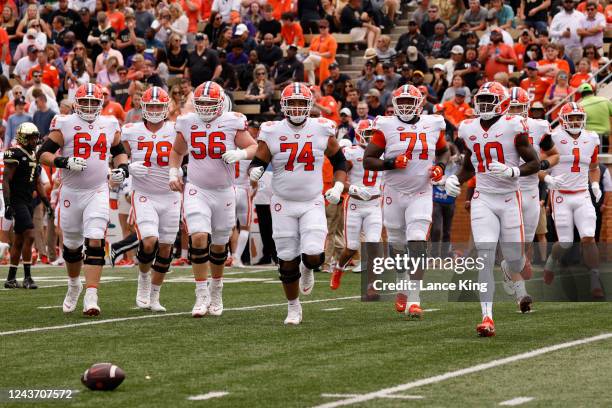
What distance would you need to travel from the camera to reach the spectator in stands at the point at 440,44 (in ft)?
70.3

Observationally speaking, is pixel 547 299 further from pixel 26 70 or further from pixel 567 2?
pixel 26 70

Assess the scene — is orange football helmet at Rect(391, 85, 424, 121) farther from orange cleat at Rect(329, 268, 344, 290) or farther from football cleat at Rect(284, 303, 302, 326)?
orange cleat at Rect(329, 268, 344, 290)

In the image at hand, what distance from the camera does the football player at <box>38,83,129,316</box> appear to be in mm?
11586

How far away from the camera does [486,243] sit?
33.5ft

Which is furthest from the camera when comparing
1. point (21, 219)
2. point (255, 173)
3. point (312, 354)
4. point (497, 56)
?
point (497, 56)

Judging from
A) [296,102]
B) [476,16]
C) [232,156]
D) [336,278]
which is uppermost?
[476,16]

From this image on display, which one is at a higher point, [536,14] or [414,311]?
[536,14]

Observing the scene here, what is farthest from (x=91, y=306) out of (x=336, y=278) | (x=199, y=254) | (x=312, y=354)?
(x=336, y=278)

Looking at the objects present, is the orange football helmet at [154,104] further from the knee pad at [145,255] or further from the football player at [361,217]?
the football player at [361,217]

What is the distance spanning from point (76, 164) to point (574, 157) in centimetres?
553

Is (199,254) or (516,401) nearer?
(516,401)

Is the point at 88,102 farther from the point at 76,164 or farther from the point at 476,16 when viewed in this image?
the point at 476,16

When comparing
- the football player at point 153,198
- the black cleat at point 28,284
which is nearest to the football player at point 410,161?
the football player at point 153,198

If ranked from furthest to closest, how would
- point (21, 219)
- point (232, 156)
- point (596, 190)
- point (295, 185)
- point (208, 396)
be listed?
point (596, 190), point (21, 219), point (232, 156), point (295, 185), point (208, 396)
